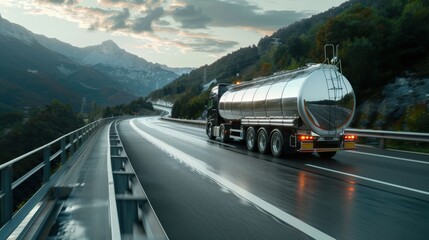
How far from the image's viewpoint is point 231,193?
8812mm

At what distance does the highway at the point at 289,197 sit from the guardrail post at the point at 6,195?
2187mm

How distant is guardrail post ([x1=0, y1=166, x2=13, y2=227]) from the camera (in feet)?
18.7

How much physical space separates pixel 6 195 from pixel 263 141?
1218cm

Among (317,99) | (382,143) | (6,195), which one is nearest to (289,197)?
(6,195)

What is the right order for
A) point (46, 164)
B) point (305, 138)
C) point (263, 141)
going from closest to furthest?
point (46, 164) → point (305, 138) → point (263, 141)

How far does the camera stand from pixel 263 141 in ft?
55.9

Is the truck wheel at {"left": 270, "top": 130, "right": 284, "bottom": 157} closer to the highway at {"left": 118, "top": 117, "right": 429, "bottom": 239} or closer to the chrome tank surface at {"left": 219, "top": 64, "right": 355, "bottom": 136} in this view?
the chrome tank surface at {"left": 219, "top": 64, "right": 355, "bottom": 136}

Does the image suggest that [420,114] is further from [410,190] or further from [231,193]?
[231,193]

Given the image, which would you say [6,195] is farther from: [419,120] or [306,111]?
[419,120]

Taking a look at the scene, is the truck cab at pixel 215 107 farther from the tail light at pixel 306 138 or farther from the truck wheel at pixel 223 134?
the tail light at pixel 306 138

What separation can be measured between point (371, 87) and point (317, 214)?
36.8 metres

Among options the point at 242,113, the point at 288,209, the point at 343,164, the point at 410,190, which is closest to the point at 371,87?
the point at 242,113

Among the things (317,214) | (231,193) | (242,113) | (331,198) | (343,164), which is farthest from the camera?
(242,113)

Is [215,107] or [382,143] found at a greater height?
[215,107]
